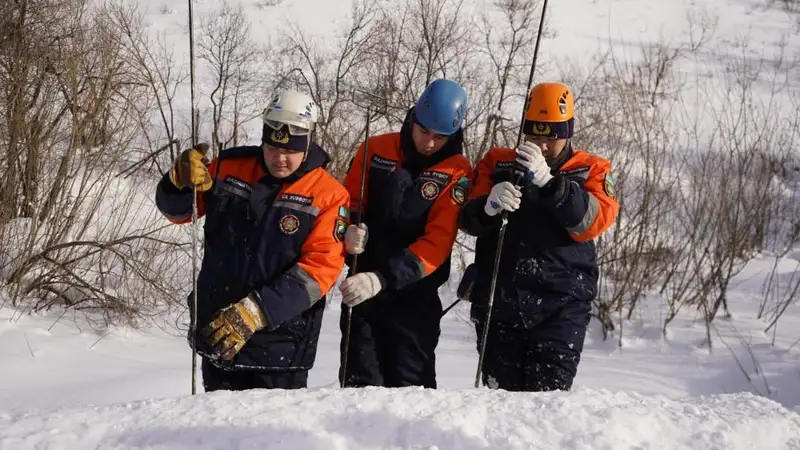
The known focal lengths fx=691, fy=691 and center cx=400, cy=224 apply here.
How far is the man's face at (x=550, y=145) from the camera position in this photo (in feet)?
9.66

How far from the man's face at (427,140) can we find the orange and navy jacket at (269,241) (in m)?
0.38

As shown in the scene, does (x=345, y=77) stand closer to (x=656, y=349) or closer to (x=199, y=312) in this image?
(x=656, y=349)

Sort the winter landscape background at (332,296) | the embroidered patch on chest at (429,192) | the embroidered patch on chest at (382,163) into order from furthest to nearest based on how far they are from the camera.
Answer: the embroidered patch on chest at (382,163)
the embroidered patch on chest at (429,192)
the winter landscape background at (332,296)

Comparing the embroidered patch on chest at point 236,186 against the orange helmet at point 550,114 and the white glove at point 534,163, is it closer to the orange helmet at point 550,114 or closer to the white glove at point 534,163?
the white glove at point 534,163

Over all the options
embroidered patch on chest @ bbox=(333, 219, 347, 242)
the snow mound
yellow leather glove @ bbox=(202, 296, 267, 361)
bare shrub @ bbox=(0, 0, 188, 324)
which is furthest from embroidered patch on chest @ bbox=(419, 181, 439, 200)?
bare shrub @ bbox=(0, 0, 188, 324)

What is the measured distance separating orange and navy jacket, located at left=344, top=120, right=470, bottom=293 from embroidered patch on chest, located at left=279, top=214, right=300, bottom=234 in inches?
15.0

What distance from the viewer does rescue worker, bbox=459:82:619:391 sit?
2.88 metres

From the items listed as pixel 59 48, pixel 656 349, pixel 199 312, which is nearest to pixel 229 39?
pixel 59 48

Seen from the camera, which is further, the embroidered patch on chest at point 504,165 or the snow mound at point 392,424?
the embroidered patch on chest at point 504,165

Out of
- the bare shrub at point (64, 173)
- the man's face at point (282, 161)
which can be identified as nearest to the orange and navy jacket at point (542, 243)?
the man's face at point (282, 161)

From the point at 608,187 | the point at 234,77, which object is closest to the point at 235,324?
the point at 608,187

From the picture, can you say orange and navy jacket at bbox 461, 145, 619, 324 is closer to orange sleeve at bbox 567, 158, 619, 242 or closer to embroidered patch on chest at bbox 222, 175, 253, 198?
orange sleeve at bbox 567, 158, 619, 242

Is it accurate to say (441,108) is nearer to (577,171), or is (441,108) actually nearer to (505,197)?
(505,197)

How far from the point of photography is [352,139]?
34.9 ft
